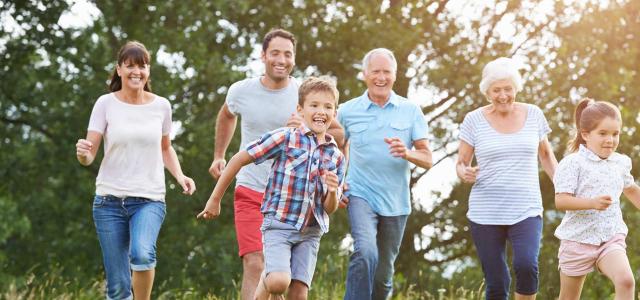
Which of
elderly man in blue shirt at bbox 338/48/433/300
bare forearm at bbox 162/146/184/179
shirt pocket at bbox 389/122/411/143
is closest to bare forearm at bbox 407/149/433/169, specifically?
elderly man in blue shirt at bbox 338/48/433/300

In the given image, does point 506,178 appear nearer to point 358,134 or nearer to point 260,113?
point 358,134

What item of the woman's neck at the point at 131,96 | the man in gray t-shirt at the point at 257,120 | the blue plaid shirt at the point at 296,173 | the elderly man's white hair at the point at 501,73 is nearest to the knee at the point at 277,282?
the blue plaid shirt at the point at 296,173

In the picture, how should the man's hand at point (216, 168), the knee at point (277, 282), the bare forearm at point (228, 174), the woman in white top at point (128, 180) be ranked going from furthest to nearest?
the man's hand at point (216, 168) < the woman in white top at point (128, 180) < the bare forearm at point (228, 174) < the knee at point (277, 282)

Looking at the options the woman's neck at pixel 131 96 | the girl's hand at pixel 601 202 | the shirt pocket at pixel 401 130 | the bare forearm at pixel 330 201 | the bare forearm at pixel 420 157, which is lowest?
the bare forearm at pixel 330 201

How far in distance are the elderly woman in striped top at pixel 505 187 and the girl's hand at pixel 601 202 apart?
500mm

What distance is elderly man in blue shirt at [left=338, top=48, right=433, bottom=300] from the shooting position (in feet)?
20.3

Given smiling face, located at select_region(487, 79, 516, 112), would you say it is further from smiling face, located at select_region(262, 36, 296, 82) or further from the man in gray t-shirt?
smiling face, located at select_region(262, 36, 296, 82)

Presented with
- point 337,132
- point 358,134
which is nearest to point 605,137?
point 358,134

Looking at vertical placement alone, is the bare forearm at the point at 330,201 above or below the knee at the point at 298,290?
above

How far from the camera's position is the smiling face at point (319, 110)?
5.33 meters

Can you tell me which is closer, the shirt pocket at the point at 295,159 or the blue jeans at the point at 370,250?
the shirt pocket at the point at 295,159

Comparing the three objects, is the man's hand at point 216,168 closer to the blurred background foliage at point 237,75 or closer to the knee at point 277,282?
the knee at point 277,282

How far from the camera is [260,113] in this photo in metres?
6.35

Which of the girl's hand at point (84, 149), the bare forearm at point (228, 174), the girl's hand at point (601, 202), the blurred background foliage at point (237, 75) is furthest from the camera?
the blurred background foliage at point (237, 75)
